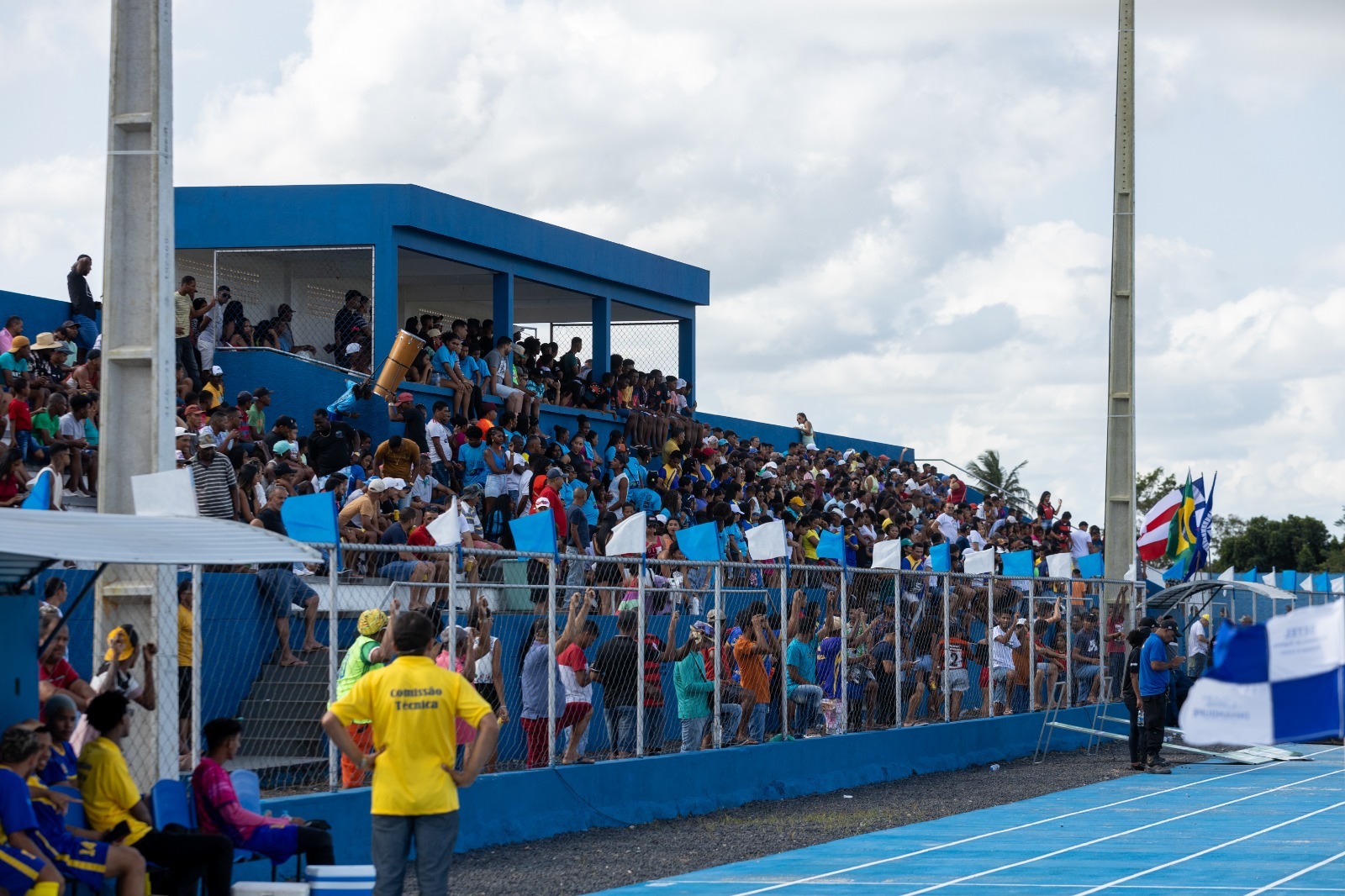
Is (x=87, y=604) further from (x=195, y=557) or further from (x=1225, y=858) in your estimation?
(x=1225, y=858)

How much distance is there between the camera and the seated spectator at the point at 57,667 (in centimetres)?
1043

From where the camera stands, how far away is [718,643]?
16.9 metres

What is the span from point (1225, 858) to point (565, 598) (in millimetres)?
6146

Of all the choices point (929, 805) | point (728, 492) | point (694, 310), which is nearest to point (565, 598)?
point (929, 805)

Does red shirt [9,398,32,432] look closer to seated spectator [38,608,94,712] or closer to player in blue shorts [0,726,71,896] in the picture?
seated spectator [38,608,94,712]

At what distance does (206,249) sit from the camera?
88.5 feet

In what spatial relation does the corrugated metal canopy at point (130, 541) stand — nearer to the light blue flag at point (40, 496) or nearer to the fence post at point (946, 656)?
the light blue flag at point (40, 496)

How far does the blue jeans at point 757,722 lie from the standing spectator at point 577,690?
3.20 meters

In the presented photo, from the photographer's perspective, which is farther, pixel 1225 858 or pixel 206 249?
pixel 206 249

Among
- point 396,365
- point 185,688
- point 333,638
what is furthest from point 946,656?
point 185,688

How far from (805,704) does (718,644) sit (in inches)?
103

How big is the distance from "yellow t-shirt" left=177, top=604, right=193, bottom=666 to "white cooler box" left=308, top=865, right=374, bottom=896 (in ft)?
11.7

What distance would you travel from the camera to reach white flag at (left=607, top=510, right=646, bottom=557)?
1554 cm

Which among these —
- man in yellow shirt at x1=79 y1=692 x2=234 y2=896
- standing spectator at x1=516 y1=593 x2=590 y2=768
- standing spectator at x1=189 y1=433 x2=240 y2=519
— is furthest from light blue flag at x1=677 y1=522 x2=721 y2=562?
man in yellow shirt at x1=79 y1=692 x2=234 y2=896
